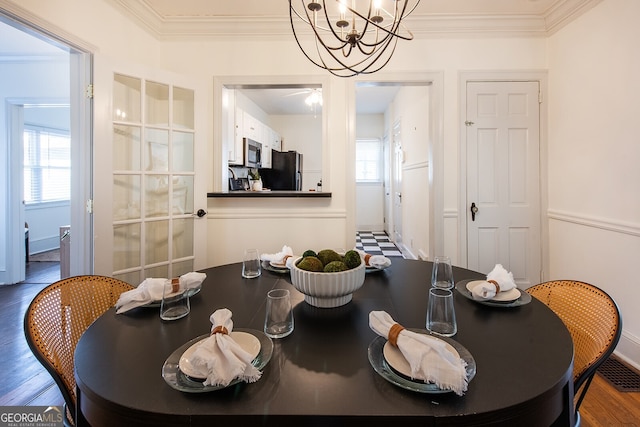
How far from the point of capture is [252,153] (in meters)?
4.52

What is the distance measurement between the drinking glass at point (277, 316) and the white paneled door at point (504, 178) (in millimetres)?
2299

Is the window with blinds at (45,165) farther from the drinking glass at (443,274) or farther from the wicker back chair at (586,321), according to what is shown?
the wicker back chair at (586,321)

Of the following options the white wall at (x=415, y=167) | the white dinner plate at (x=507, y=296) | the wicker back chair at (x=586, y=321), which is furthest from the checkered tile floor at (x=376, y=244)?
the white dinner plate at (x=507, y=296)

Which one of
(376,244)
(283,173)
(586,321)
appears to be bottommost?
(376,244)

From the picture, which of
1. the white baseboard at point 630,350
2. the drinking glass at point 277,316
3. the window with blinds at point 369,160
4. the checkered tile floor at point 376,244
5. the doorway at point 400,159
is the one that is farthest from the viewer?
the window with blinds at point 369,160

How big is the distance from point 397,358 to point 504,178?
98.3 inches

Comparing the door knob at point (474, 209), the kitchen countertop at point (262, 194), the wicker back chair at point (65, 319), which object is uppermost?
the kitchen countertop at point (262, 194)

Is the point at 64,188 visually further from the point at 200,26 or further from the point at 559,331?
the point at 559,331

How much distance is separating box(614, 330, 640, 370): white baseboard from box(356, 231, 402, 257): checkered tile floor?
2738 millimetres

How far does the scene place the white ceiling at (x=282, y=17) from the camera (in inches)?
93.4

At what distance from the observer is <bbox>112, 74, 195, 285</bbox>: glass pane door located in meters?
2.21

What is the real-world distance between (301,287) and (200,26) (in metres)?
2.68

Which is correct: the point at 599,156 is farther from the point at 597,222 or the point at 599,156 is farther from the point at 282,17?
the point at 282,17

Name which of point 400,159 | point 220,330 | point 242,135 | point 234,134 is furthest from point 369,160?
point 220,330
